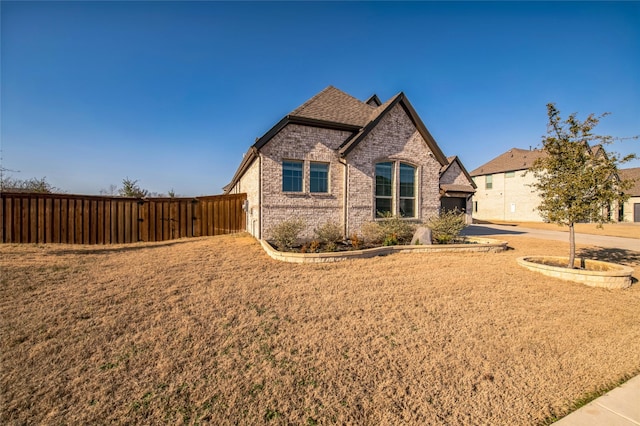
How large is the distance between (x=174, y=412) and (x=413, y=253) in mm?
8548

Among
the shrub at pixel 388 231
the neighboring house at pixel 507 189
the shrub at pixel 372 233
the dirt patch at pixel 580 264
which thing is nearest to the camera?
the dirt patch at pixel 580 264

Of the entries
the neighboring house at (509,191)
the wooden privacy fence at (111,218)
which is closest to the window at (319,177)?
the wooden privacy fence at (111,218)

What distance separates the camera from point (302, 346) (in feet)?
12.3

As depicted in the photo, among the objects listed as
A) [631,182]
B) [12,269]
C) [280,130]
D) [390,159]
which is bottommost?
[12,269]

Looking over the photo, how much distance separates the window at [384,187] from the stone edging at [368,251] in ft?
9.70

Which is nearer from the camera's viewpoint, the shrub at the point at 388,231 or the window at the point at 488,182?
the shrub at the point at 388,231

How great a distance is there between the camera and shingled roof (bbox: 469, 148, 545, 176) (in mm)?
31469

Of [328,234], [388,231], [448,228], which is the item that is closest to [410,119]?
[448,228]

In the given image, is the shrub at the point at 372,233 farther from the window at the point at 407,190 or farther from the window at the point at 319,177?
the window at the point at 319,177

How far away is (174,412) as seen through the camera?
2.59 metres

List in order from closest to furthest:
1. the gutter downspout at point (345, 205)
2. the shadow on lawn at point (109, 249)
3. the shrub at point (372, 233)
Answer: the shadow on lawn at point (109, 249) < the shrub at point (372, 233) < the gutter downspout at point (345, 205)

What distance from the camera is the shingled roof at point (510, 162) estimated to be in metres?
31.5

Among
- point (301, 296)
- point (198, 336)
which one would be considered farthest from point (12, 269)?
point (301, 296)

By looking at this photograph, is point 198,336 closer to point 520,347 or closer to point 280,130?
point 520,347
